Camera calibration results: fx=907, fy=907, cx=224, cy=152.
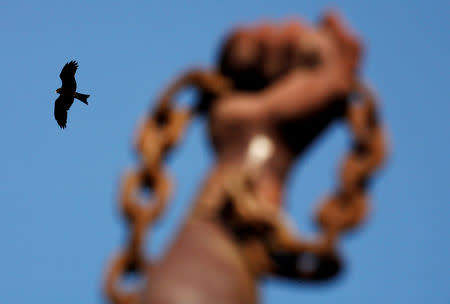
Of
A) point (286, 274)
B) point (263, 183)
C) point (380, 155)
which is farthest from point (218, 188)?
point (380, 155)

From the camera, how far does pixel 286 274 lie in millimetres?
3879

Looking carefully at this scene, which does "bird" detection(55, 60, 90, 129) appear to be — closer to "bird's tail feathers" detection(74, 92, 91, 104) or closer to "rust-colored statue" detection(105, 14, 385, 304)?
"bird's tail feathers" detection(74, 92, 91, 104)

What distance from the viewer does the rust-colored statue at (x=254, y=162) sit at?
Answer: 3809mm

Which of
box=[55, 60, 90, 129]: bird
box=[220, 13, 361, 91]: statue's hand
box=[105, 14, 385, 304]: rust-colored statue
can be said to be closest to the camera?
box=[55, 60, 90, 129]: bird

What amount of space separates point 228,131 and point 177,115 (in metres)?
0.52

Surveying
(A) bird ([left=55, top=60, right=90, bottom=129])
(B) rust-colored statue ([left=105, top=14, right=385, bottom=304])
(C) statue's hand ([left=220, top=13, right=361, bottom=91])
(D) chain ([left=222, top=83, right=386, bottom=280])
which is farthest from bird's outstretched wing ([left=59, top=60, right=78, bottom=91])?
(C) statue's hand ([left=220, top=13, right=361, bottom=91])

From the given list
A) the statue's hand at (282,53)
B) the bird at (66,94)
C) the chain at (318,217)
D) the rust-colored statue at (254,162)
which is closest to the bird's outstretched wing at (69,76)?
the bird at (66,94)

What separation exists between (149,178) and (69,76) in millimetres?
3607

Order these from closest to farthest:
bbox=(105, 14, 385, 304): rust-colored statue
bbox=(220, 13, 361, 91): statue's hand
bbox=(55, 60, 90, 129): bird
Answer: bbox=(55, 60, 90, 129): bird < bbox=(105, 14, 385, 304): rust-colored statue < bbox=(220, 13, 361, 91): statue's hand

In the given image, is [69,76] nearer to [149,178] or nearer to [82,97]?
[82,97]

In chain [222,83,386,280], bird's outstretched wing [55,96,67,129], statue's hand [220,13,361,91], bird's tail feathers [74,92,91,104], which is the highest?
statue's hand [220,13,361,91]

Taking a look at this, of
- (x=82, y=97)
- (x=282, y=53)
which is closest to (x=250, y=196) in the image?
(x=282, y=53)

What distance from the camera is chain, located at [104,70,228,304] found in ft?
13.9

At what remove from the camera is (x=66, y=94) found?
943 mm
